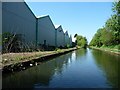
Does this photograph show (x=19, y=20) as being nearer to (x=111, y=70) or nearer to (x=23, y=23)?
(x=23, y=23)

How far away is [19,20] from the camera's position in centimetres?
3519

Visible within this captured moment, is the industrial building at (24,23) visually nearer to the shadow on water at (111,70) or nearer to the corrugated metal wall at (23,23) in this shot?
the corrugated metal wall at (23,23)

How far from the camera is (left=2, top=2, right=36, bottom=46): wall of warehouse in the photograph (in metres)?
30.5

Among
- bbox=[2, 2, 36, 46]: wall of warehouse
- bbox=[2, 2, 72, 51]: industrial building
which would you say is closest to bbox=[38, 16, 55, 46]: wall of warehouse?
bbox=[2, 2, 72, 51]: industrial building

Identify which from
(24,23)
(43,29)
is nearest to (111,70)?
(24,23)

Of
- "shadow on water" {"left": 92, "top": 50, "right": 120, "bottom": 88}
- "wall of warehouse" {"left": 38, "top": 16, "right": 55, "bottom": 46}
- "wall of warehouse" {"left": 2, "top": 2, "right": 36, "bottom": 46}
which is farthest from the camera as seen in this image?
"wall of warehouse" {"left": 38, "top": 16, "right": 55, "bottom": 46}

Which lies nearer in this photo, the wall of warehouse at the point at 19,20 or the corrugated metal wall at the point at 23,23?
the wall of warehouse at the point at 19,20

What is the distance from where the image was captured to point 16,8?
34.0 m

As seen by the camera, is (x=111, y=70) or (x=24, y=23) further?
(x=24, y=23)

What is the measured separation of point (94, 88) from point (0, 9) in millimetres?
19998

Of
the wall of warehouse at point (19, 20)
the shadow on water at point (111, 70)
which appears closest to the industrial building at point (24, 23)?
the wall of warehouse at point (19, 20)

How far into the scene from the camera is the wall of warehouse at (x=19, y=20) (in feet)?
100.0

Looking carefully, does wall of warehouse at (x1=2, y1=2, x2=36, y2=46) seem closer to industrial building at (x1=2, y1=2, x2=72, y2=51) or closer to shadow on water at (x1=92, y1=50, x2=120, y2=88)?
industrial building at (x1=2, y1=2, x2=72, y2=51)

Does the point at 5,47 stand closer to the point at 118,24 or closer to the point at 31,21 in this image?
the point at 31,21
